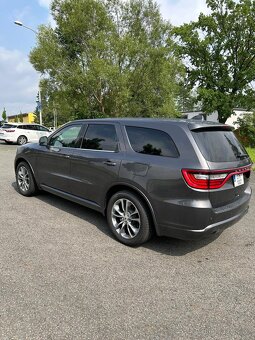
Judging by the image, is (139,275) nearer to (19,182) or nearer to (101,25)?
(19,182)

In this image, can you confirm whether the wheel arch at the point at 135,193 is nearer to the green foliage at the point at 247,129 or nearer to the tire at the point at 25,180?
the tire at the point at 25,180

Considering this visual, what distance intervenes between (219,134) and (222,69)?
25877 mm

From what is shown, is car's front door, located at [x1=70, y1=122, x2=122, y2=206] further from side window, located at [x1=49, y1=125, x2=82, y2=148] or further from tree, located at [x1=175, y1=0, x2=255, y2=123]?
tree, located at [x1=175, y1=0, x2=255, y2=123]

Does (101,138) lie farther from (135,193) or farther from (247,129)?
(247,129)

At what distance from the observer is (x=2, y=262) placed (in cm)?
320

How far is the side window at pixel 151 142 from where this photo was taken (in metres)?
3.33

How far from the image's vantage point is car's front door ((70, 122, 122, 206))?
3.88 meters

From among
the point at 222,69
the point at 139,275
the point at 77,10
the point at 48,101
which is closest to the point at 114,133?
the point at 139,275

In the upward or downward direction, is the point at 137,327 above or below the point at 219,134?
below

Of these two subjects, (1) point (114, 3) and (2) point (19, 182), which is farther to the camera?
(1) point (114, 3)

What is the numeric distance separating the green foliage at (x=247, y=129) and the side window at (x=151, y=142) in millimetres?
25041

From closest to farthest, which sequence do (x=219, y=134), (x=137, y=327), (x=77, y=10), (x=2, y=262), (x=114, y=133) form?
(x=137, y=327) → (x=2, y=262) → (x=219, y=134) → (x=114, y=133) → (x=77, y=10)

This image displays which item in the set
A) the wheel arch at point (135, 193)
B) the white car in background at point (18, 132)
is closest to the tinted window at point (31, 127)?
the white car in background at point (18, 132)

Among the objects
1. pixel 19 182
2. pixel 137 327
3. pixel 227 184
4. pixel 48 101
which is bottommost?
pixel 137 327
